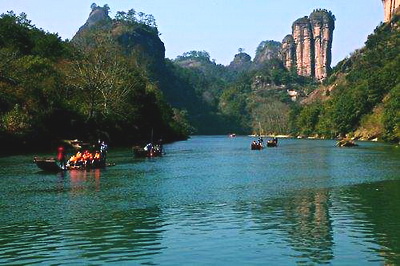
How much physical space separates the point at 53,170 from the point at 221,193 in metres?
19.6

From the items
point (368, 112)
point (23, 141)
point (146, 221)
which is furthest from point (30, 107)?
point (368, 112)

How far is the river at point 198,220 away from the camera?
2048 centimetres

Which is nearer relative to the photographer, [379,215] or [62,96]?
[379,215]

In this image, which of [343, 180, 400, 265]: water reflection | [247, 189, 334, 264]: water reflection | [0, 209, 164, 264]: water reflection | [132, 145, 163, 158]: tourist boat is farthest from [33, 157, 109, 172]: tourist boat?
[343, 180, 400, 265]: water reflection

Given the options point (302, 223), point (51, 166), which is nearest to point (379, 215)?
point (302, 223)

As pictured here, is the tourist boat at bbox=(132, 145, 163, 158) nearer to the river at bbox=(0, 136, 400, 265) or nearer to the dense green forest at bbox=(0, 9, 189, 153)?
the dense green forest at bbox=(0, 9, 189, 153)

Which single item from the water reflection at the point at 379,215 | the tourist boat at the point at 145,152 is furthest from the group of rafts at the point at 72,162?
the water reflection at the point at 379,215

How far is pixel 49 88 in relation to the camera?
9431 cm

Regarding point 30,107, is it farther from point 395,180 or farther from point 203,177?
point 395,180

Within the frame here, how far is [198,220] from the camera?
1077 inches

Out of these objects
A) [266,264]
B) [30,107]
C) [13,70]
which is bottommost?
[266,264]

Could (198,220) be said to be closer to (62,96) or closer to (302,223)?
(302,223)

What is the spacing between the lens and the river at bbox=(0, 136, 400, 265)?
67.2 ft

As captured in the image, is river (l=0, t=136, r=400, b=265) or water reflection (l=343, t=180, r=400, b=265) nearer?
river (l=0, t=136, r=400, b=265)
